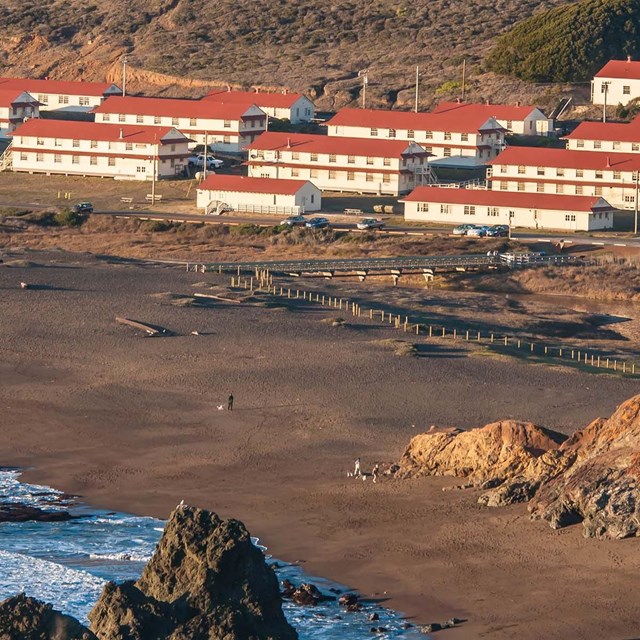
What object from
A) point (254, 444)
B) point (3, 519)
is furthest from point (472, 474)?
point (3, 519)

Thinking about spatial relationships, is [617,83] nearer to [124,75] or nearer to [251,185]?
[251,185]

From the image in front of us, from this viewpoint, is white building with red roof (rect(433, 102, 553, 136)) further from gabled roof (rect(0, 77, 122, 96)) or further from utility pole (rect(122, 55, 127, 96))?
gabled roof (rect(0, 77, 122, 96))

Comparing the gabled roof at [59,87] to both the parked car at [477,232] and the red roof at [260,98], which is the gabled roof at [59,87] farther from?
the parked car at [477,232]

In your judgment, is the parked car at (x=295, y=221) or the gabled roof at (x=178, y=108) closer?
the parked car at (x=295, y=221)

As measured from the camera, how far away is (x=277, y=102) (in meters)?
142

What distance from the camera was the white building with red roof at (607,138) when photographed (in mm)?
120438

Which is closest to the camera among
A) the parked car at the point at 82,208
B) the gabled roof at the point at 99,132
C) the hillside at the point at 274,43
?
the parked car at the point at 82,208

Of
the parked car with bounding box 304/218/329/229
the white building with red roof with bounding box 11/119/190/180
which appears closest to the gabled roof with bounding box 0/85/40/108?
the white building with red roof with bounding box 11/119/190/180

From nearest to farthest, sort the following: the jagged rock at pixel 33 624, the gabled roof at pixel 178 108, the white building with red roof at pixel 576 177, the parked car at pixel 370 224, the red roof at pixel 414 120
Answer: the jagged rock at pixel 33 624 → the parked car at pixel 370 224 → the white building with red roof at pixel 576 177 → the red roof at pixel 414 120 → the gabled roof at pixel 178 108

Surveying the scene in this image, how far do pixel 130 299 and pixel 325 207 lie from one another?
124 feet

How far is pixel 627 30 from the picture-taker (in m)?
150

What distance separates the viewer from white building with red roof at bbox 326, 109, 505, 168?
127m

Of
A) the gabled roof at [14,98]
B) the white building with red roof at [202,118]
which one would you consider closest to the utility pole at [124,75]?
the gabled roof at [14,98]

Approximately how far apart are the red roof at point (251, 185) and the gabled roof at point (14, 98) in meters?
30.9
